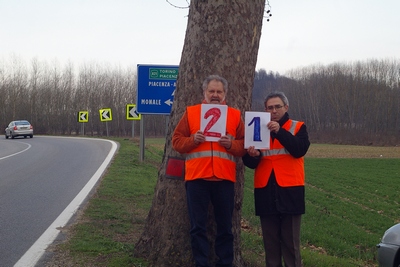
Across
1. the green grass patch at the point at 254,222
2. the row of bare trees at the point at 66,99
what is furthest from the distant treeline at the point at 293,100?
the green grass patch at the point at 254,222

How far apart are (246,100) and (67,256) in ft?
8.43

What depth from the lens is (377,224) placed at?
12.6m

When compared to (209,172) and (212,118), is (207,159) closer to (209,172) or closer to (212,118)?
(209,172)

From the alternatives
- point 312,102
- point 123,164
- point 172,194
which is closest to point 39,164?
point 123,164

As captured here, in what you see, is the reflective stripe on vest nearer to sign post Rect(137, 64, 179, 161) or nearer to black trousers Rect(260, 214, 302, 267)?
black trousers Rect(260, 214, 302, 267)

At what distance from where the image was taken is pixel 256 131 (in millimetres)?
4535

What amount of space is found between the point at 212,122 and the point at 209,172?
17.5 inches

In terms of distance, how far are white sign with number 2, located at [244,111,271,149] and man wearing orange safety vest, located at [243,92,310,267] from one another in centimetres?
6

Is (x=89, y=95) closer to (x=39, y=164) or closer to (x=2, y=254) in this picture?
(x=39, y=164)

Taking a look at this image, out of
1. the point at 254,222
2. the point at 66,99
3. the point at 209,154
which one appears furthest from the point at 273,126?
the point at 66,99

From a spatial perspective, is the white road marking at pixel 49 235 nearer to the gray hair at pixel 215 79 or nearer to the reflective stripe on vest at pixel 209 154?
the reflective stripe on vest at pixel 209 154

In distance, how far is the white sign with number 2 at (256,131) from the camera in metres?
4.53

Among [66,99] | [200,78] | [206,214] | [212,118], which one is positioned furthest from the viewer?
[66,99]

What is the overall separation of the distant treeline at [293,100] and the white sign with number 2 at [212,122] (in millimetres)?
57750
